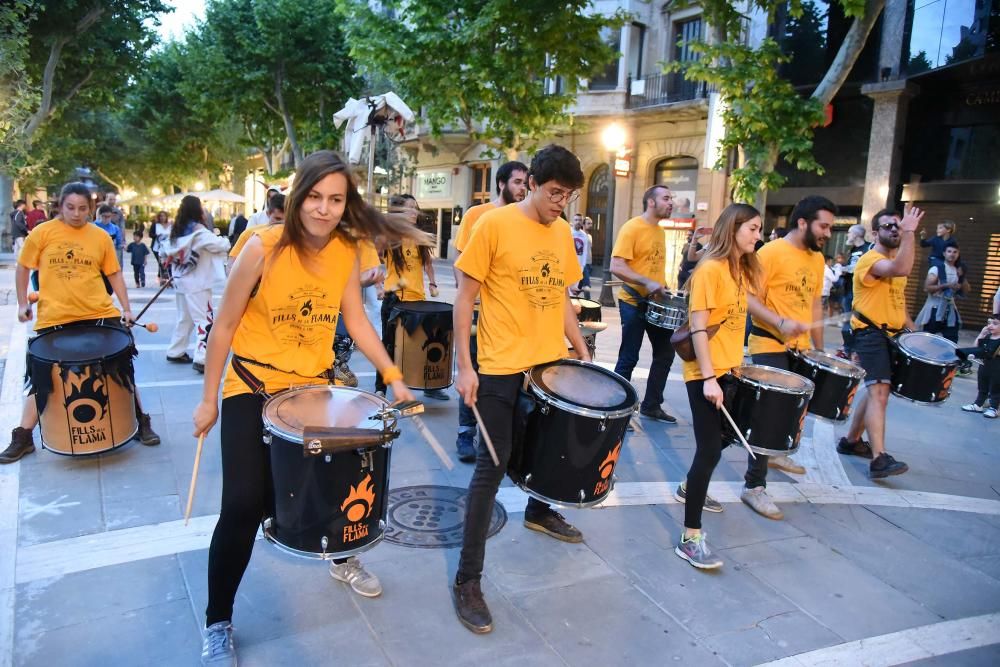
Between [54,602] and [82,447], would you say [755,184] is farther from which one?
[54,602]

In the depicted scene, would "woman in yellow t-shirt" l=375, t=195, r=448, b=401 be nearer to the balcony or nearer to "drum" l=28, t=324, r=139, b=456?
"drum" l=28, t=324, r=139, b=456

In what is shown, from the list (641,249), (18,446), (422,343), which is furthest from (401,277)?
(18,446)

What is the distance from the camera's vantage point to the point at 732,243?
3.85 metres

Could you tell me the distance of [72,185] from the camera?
4.71 metres

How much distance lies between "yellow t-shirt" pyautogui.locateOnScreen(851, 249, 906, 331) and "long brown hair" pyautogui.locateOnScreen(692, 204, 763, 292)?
5.66ft

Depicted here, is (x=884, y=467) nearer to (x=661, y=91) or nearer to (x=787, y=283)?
(x=787, y=283)

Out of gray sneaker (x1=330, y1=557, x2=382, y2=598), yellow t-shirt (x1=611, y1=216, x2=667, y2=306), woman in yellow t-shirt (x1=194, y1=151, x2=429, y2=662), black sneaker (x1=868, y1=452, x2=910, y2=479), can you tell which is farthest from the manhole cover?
black sneaker (x1=868, y1=452, x2=910, y2=479)

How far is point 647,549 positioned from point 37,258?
14.0 feet

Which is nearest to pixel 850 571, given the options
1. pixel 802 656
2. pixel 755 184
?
pixel 802 656

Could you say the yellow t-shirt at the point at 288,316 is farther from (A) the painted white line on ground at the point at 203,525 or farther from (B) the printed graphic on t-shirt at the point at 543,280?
(A) the painted white line on ground at the point at 203,525

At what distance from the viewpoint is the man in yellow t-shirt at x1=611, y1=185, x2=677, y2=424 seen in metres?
6.02

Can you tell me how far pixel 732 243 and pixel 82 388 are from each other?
395 cm

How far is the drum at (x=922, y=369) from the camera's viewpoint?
16.9ft

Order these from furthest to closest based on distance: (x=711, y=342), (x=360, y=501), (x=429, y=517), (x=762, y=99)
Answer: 1. (x=762, y=99)
2. (x=429, y=517)
3. (x=711, y=342)
4. (x=360, y=501)
